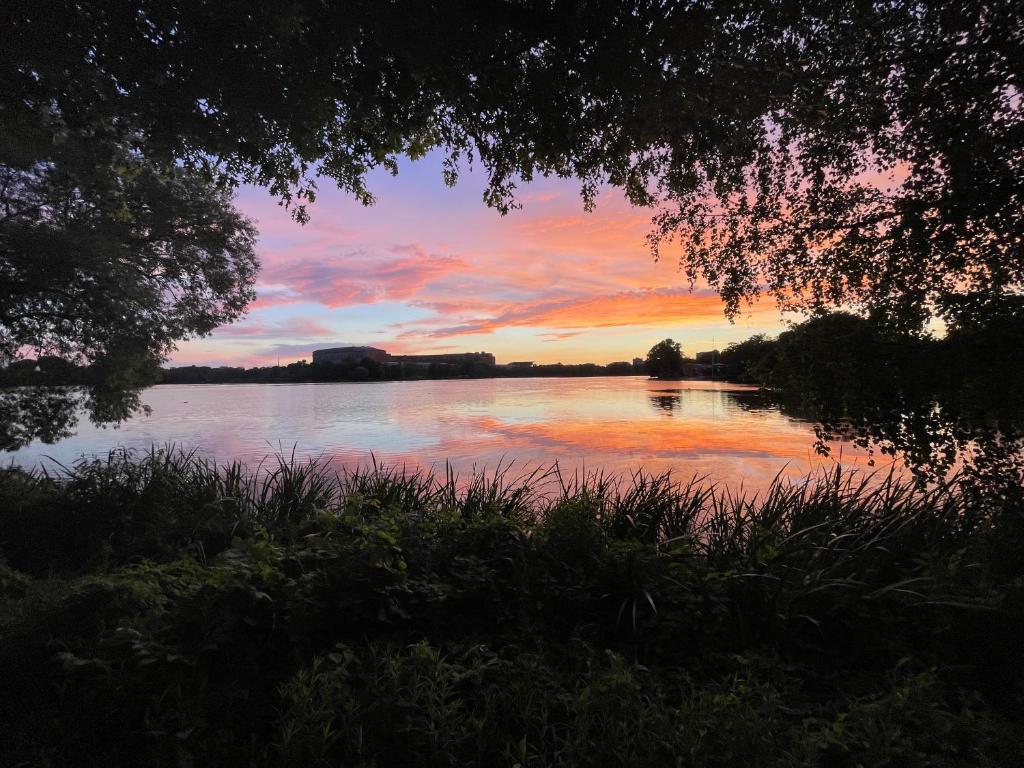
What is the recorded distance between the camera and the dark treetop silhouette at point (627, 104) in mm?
3496

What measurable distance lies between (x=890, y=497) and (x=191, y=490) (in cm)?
1028

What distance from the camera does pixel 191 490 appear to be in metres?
8.66

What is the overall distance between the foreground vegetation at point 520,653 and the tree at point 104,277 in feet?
26.3

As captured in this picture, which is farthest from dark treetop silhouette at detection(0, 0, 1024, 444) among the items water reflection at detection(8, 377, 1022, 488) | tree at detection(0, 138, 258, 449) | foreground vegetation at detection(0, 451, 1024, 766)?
tree at detection(0, 138, 258, 449)

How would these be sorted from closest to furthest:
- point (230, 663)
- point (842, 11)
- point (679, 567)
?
point (230, 663) → point (679, 567) → point (842, 11)

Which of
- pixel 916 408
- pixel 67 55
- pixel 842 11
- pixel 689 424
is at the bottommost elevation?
pixel 689 424

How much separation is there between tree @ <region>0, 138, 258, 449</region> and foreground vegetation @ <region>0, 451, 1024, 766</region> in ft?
26.3

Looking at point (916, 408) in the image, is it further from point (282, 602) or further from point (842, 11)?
point (282, 602)

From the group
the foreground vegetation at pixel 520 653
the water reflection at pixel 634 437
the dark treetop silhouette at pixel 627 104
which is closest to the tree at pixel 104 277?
the water reflection at pixel 634 437

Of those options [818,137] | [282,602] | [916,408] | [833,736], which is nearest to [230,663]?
[282,602]

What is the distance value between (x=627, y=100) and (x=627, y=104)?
0.10 metres

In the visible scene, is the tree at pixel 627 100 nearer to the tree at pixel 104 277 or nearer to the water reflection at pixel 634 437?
the water reflection at pixel 634 437

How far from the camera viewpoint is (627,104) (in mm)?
3965

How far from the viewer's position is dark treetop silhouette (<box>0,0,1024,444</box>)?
11.5 ft
